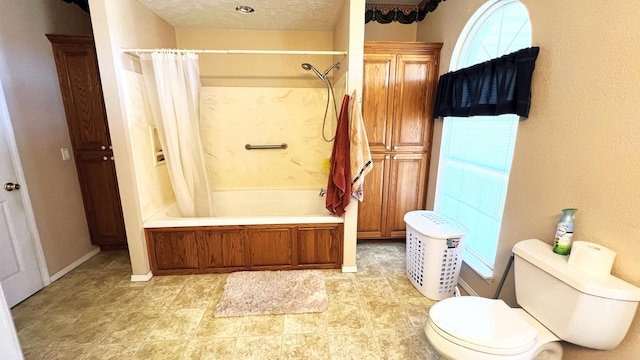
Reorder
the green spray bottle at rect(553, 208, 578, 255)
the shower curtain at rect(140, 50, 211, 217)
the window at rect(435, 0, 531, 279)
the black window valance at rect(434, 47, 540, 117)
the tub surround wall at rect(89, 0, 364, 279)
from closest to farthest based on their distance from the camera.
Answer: the green spray bottle at rect(553, 208, 578, 255) < the black window valance at rect(434, 47, 540, 117) < the window at rect(435, 0, 531, 279) < the tub surround wall at rect(89, 0, 364, 279) < the shower curtain at rect(140, 50, 211, 217)

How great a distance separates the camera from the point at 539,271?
1.26 metres

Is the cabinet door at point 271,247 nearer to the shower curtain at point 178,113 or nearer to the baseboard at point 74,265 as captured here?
the shower curtain at point 178,113

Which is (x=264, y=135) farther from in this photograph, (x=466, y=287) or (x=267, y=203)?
(x=466, y=287)

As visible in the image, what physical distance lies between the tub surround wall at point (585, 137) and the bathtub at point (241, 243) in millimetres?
1380

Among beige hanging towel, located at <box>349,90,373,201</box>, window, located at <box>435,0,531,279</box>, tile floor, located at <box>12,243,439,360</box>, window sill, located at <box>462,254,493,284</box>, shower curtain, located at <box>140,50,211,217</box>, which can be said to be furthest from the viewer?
shower curtain, located at <box>140,50,211,217</box>

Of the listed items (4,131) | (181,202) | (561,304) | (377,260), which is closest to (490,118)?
(561,304)

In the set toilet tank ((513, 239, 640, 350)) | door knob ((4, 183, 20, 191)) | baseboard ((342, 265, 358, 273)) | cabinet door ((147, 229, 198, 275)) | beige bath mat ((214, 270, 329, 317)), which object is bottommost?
beige bath mat ((214, 270, 329, 317))

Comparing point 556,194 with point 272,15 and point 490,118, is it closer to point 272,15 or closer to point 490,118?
point 490,118

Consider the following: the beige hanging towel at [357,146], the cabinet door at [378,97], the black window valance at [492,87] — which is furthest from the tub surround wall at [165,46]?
the black window valance at [492,87]

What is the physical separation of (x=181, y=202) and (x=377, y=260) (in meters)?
2.00

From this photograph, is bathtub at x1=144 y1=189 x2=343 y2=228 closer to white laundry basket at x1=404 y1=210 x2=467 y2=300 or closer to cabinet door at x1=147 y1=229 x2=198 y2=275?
cabinet door at x1=147 y1=229 x2=198 y2=275

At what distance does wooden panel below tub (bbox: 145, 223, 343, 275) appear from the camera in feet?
7.47

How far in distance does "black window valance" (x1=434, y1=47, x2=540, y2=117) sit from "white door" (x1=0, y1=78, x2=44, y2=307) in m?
3.48

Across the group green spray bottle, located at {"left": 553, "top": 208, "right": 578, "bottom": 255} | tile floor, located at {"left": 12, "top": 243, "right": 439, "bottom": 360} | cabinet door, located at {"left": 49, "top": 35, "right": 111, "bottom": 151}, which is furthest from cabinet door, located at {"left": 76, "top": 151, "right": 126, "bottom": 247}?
green spray bottle, located at {"left": 553, "top": 208, "right": 578, "bottom": 255}
